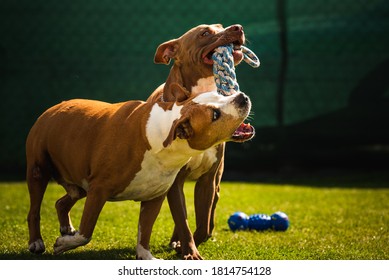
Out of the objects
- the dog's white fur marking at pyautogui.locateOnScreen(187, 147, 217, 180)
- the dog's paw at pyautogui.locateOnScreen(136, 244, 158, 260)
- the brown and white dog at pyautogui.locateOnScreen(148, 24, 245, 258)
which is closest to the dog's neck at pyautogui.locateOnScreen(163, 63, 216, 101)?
the brown and white dog at pyautogui.locateOnScreen(148, 24, 245, 258)

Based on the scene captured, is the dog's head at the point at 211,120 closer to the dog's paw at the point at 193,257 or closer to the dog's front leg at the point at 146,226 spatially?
the dog's front leg at the point at 146,226

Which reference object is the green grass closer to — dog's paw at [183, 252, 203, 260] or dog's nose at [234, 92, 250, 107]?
dog's paw at [183, 252, 203, 260]

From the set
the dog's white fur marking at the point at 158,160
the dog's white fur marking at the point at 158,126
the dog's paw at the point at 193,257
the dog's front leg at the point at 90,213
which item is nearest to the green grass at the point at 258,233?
the dog's paw at the point at 193,257

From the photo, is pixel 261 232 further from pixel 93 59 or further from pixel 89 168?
pixel 93 59

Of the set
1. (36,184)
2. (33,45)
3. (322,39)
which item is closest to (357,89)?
(322,39)

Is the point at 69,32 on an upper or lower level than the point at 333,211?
upper

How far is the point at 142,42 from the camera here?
10555 mm

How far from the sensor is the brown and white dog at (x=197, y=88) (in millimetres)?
4898

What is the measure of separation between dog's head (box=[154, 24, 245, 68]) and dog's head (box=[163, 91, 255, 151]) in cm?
97

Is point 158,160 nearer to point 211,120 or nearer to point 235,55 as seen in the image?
point 211,120

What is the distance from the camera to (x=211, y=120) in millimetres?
4121

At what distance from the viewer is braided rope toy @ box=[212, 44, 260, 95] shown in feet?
15.9

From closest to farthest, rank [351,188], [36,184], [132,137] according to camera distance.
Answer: [132,137] → [36,184] → [351,188]

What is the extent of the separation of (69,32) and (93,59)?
514mm
